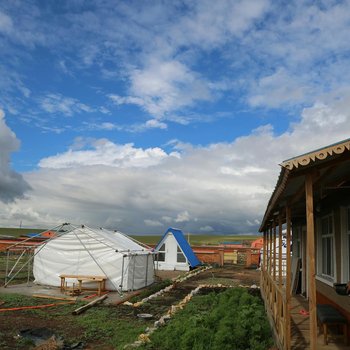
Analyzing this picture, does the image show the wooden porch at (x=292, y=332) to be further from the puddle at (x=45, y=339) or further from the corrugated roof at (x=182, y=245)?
the corrugated roof at (x=182, y=245)

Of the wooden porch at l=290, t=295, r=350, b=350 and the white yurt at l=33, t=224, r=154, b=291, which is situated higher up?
the white yurt at l=33, t=224, r=154, b=291

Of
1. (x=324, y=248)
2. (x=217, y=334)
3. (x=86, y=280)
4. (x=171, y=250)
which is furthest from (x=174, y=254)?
(x=217, y=334)

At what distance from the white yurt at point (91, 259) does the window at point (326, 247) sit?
813cm

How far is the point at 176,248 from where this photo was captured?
27938 millimetres

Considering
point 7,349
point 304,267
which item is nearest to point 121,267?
point 304,267

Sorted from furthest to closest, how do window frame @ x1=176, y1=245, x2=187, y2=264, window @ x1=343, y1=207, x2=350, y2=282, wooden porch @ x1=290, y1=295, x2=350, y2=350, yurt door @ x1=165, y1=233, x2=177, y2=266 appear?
yurt door @ x1=165, y1=233, x2=177, y2=266
window frame @ x1=176, y1=245, x2=187, y2=264
window @ x1=343, y1=207, x2=350, y2=282
wooden porch @ x1=290, y1=295, x2=350, y2=350

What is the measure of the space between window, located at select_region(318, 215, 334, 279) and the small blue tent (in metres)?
17.4

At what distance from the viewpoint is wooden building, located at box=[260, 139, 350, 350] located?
4898 millimetres

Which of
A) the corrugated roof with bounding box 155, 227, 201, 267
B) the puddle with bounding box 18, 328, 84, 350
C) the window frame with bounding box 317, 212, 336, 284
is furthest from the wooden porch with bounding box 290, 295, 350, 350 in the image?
the corrugated roof with bounding box 155, 227, 201, 267

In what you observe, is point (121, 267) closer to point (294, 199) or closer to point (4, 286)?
point (4, 286)

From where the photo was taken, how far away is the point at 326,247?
1013cm

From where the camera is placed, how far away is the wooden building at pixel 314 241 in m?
4.90

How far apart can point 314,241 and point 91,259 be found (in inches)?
446

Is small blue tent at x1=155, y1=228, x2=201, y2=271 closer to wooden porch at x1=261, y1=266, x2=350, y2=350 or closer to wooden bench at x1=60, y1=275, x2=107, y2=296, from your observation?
wooden bench at x1=60, y1=275, x2=107, y2=296
